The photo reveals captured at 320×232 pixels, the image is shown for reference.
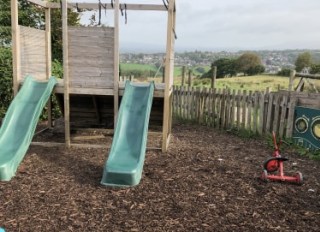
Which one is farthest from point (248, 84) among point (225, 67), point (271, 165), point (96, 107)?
point (271, 165)

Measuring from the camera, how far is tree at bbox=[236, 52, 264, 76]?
3800 centimetres

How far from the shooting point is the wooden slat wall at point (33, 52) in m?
7.49

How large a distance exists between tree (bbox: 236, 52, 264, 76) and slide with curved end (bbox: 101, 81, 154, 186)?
3198cm

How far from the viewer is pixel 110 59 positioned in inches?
285

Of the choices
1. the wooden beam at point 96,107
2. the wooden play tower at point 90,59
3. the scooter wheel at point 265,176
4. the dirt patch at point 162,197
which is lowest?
the dirt patch at point 162,197

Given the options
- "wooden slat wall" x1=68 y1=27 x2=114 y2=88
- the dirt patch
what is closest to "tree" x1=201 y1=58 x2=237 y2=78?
"wooden slat wall" x1=68 y1=27 x2=114 y2=88

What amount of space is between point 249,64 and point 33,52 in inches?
1331

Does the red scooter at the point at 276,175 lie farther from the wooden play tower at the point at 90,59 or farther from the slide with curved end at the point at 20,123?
the slide with curved end at the point at 20,123

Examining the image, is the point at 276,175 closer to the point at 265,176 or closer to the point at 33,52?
the point at 265,176

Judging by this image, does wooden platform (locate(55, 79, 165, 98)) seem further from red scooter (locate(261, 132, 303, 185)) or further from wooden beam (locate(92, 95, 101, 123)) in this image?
red scooter (locate(261, 132, 303, 185))

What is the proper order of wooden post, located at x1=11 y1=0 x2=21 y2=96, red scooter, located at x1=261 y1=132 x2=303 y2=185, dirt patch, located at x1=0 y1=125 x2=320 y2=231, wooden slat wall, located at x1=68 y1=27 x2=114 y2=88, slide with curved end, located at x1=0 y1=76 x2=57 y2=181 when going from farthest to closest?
wooden slat wall, located at x1=68 y1=27 x2=114 y2=88, wooden post, located at x1=11 y1=0 x2=21 y2=96, slide with curved end, located at x1=0 y1=76 x2=57 y2=181, red scooter, located at x1=261 y1=132 x2=303 y2=185, dirt patch, located at x1=0 y1=125 x2=320 y2=231

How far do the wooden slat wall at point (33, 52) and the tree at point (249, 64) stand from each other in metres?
31.3

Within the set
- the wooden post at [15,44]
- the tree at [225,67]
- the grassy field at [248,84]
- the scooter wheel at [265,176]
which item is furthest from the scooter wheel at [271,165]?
the tree at [225,67]

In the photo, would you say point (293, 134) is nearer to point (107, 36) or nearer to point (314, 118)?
point (314, 118)
